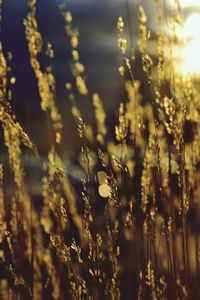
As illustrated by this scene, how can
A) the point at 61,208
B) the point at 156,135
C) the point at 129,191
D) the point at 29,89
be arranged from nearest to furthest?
the point at 61,208
the point at 156,135
the point at 129,191
the point at 29,89

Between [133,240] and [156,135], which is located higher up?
[156,135]

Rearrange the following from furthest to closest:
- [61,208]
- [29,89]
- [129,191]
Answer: [29,89], [129,191], [61,208]

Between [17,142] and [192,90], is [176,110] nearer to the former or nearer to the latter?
[192,90]

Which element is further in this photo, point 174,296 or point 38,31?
point 38,31

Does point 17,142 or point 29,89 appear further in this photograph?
point 29,89

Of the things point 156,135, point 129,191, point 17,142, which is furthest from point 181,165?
point 17,142

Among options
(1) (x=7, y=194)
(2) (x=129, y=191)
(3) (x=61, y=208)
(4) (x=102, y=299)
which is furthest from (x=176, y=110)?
(1) (x=7, y=194)

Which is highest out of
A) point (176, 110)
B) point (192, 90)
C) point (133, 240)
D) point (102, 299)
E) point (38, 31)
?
point (38, 31)

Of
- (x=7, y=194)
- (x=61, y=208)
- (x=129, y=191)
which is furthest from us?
(x=7, y=194)

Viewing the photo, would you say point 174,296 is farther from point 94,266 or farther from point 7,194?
point 7,194
